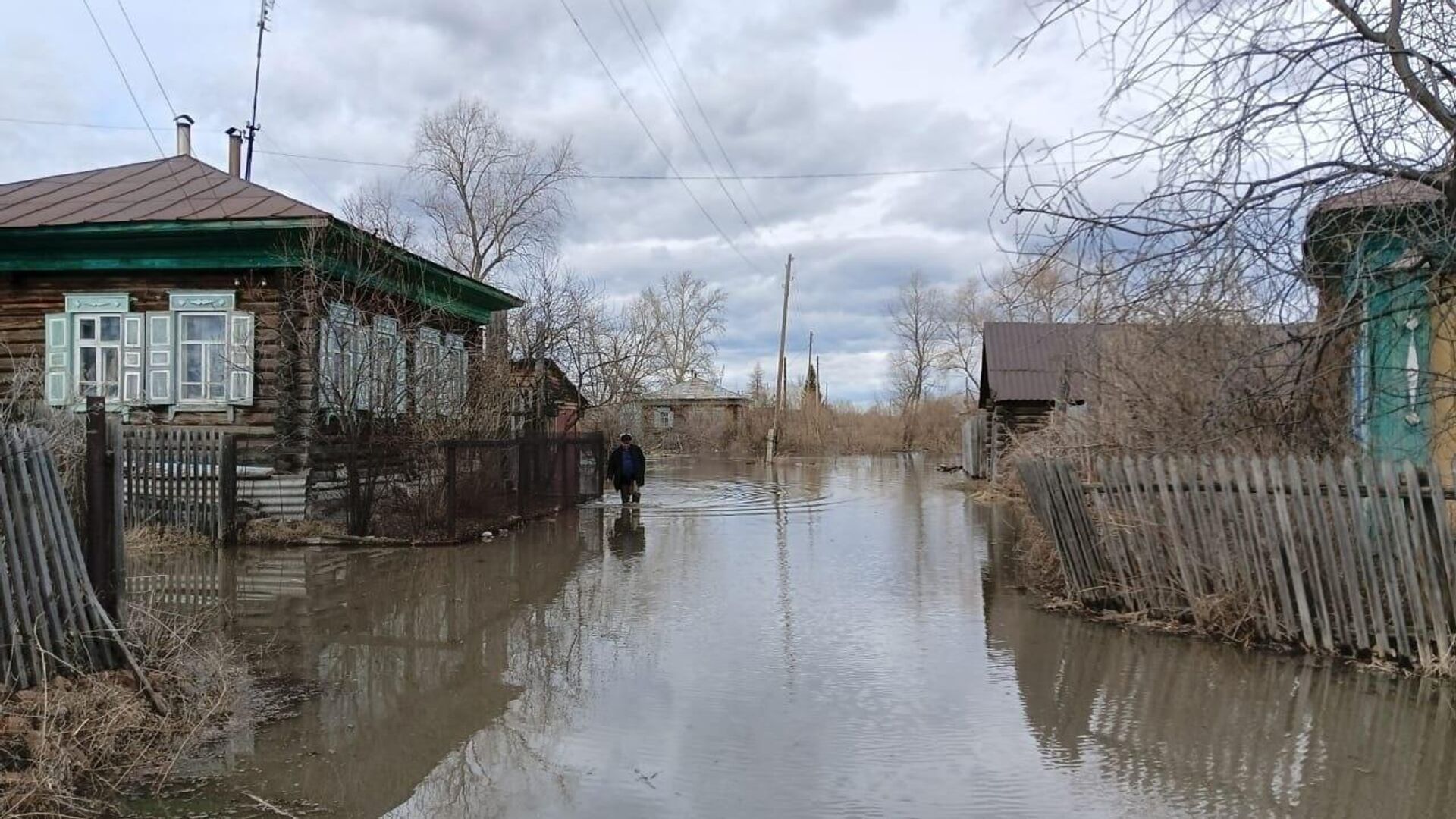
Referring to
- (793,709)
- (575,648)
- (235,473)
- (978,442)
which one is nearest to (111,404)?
(235,473)

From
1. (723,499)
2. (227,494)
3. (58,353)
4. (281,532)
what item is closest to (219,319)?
(58,353)

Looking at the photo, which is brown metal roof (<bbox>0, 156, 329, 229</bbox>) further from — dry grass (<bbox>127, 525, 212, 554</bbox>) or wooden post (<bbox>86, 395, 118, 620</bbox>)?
wooden post (<bbox>86, 395, 118, 620</bbox>)

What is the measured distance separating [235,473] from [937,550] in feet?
30.1

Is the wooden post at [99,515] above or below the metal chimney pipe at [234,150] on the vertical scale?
below

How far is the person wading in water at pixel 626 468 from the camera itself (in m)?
18.8

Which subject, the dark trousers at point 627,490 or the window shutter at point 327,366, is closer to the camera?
the window shutter at point 327,366

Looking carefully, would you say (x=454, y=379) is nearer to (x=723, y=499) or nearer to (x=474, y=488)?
(x=474, y=488)

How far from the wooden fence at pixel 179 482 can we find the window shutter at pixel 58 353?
3586 mm

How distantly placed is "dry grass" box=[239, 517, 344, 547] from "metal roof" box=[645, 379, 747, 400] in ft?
152

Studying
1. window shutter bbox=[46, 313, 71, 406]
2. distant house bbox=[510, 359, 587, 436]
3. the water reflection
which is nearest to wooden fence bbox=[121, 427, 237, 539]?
window shutter bbox=[46, 313, 71, 406]

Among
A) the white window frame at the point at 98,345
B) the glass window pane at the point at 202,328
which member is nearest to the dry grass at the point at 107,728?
the glass window pane at the point at 202,328

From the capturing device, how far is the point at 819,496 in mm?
21828

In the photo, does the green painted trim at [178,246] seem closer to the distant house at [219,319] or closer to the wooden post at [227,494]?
the distant house at [219,319]

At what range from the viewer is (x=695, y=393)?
64.4 meters
